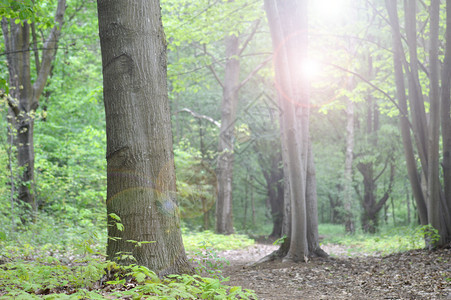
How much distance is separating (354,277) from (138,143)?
3.96 m

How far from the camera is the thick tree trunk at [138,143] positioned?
11.7 feet

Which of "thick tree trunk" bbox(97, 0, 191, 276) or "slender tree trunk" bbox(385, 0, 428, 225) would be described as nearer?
"thick tree trunk" bbox(97, 0, 191, 276)

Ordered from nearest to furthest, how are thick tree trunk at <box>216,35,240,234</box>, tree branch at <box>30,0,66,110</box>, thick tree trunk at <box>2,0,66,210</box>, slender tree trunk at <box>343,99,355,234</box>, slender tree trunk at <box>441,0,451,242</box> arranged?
slender tree trunk at <box>441,0,451,242</box> < thick tree trunk at <box>2,0,66,210</box> < tree branch at <box>30,0,66,110</box> < thick tree trunk at <box>216,35,240,234</box> < slender tree trunk at <box>343,99,355,234</box>

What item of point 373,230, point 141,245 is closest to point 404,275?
point 141,245

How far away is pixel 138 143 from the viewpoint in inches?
143

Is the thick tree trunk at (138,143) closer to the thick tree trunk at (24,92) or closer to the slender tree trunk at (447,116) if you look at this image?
the slender tree trunk at (447,116)

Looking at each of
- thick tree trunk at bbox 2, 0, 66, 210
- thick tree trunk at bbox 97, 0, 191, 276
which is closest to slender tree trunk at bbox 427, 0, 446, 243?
thick tree trunk at bbox 97, 0, 191, 276

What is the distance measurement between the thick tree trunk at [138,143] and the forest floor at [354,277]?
65.9 inches

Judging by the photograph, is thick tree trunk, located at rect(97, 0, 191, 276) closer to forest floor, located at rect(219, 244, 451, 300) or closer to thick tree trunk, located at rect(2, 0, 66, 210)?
forest floor, located at rect(219, 244, 451, 300)

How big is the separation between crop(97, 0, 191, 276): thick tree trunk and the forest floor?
1.67 m

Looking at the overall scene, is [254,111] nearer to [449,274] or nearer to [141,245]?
[449,274]

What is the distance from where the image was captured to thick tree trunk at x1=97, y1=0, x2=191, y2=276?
3580mm

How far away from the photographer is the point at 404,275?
5492mm

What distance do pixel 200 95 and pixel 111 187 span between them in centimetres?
1801
